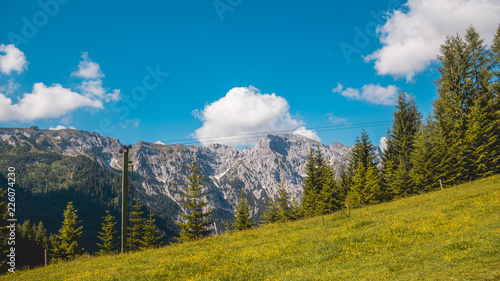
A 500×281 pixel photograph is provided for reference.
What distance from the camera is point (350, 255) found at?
15797 millimetres

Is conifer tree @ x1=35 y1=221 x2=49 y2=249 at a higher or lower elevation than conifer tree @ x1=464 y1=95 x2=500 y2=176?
lower

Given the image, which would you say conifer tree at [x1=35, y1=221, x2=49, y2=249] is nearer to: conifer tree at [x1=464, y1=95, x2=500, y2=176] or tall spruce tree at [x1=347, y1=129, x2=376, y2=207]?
tall spruce tree at [x1=347, y1=129, x2=376, y2=207]

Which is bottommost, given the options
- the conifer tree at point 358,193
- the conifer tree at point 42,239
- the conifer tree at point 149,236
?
the conifer tree at point 42,239

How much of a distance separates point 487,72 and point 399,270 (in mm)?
45954

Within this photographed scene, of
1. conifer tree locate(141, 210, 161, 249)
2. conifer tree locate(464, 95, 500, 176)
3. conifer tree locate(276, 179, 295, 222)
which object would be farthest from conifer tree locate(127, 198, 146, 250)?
conifer tree locate(464, 95, 500, 176)

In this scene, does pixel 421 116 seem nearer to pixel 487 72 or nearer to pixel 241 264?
pixel 487 72

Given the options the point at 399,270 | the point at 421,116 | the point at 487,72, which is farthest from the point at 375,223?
the point at 421,116

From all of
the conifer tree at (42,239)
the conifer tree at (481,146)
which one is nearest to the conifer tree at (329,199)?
the conifer tree at (481,146)

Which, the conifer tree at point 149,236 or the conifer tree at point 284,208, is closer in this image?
the conifer tree at point 149,236

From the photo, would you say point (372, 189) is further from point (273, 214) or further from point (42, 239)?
point (42, 239)

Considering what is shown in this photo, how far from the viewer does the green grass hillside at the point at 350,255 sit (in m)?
12.3

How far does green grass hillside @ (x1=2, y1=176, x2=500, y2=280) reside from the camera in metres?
12.3

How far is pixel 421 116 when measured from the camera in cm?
5475

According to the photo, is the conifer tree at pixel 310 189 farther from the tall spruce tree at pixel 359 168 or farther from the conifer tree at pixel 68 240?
the conifer tree at pixel 68 240
